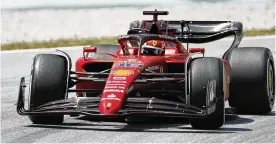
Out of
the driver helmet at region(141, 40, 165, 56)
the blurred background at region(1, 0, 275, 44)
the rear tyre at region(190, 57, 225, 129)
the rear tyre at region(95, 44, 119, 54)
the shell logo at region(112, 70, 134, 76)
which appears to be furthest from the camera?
the blurred background at region(1, 0, 275, 44)

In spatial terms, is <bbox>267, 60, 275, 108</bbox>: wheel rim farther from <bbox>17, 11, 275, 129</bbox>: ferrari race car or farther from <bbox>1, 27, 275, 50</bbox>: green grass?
<bbox>1, 27, 275, 50</bbox>: green grass

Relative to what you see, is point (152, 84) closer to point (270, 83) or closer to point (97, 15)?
point (270, 83)

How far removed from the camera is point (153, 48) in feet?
36.1

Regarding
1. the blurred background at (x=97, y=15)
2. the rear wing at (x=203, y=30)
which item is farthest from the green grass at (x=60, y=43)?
the rear wing at (x=203, y=30)

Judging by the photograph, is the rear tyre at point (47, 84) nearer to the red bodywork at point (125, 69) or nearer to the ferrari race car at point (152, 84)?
the ferrari race car at point (152, 84)

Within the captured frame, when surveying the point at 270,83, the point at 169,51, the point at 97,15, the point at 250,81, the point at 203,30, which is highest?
the point at 203,30

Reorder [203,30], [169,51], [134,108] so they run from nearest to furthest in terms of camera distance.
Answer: [134,108], [169,51], [203,30]

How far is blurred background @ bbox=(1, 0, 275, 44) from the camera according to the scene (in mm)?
29391

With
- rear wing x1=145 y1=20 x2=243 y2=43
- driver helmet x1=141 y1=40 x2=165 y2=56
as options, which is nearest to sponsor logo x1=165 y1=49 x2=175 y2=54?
driver helmet x1=141 y1=40 x2=165 y2=56

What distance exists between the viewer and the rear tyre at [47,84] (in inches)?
398

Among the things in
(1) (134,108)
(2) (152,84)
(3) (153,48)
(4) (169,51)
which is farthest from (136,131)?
(4) (169,51)

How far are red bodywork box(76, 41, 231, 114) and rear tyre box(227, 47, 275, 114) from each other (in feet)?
1.78

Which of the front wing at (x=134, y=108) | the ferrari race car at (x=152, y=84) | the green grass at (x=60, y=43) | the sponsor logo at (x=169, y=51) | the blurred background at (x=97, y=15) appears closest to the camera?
the front wing at (x=134, y=108)

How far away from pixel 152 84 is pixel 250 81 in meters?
1.52
